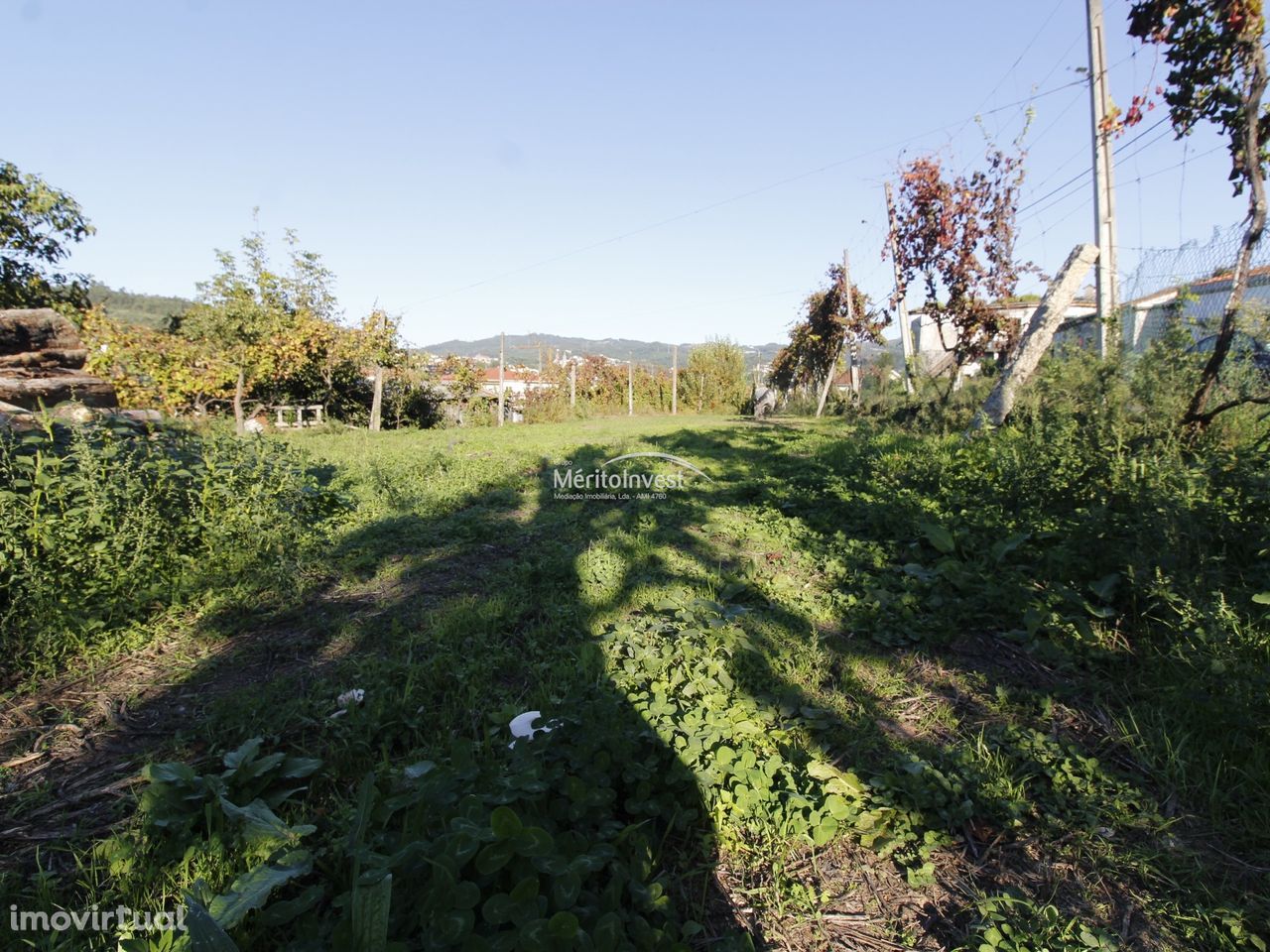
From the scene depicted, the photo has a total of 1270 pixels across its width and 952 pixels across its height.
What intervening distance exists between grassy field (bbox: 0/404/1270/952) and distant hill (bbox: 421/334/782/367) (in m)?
13.6

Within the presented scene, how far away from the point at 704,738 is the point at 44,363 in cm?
700

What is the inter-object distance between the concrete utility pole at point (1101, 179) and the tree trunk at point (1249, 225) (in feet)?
9.57

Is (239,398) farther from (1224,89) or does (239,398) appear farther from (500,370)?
(1224,89)

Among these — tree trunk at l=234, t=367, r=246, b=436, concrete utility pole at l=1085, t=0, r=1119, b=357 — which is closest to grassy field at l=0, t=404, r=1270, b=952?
concrete utility pole at l=1085, t=0, r=1119, b=357

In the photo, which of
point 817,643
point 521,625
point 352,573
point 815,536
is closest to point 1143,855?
point 817,643

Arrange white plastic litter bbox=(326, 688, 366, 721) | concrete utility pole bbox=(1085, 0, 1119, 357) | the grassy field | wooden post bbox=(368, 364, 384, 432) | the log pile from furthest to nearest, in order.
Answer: wooden post bbox=(368, 364, 384, 432) < concrete utility pole bbox=(1085, 0, 1119, 357) < the log pile < white plastic litter bbox=(326, 688, 366, 721) < the grassy field

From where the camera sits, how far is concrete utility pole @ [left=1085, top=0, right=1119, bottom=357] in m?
6.47

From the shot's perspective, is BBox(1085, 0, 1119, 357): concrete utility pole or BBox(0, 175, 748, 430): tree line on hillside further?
BBox(0, 175, 748, 430): tree line on hillside

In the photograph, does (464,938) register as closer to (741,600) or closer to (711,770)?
(711,770)

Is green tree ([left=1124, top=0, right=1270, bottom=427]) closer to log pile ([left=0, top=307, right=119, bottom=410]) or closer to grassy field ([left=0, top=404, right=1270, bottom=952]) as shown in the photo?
grassy field ([left=0, top=404, right=1270, bottom=952])

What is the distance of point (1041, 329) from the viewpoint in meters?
6.95

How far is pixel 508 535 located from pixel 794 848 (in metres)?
3.25

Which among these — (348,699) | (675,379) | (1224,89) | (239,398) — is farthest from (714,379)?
Answer: (348,699)

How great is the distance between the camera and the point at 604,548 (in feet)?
13.4
